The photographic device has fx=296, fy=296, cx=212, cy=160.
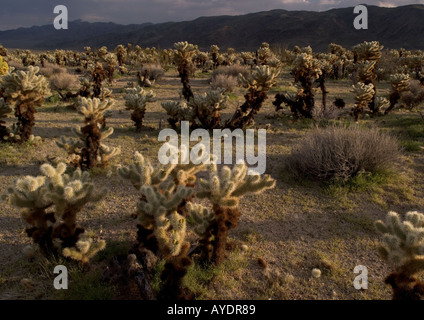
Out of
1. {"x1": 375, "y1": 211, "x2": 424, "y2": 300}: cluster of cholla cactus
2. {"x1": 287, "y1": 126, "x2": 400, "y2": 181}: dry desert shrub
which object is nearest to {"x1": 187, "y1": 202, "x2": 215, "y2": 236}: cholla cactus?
{"x1": 375, "y1": 211, "x2": 424, "y2": 300}: cluster of cholla cactus

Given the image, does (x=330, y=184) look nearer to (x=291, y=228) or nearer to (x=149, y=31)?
(x=291, y=228)

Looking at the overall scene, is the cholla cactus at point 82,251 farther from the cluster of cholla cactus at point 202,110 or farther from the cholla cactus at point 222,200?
the cluster of cholla cactus at point 202,110

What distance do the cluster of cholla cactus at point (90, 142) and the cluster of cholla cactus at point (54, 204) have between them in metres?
2.43

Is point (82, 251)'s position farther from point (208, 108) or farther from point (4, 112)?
point (208, 108)

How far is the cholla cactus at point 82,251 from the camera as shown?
319 centimetres

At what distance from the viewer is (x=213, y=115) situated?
8.56 metres

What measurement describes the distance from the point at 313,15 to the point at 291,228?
99.9 m

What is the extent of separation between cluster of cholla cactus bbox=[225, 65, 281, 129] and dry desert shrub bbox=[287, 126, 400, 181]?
9.55 ft

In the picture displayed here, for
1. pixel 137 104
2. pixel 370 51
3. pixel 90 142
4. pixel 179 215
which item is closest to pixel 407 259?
pixel 179 215

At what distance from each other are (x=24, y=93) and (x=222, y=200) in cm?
604

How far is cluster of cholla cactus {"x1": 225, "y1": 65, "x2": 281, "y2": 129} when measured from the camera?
8438mm

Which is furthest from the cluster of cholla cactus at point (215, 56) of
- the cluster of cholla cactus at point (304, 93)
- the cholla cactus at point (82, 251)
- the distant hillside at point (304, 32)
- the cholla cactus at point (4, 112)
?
the distant hillside at point (304, 32)

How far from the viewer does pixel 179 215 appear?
10.8 feet

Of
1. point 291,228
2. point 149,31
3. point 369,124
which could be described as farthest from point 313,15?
point 291,228
